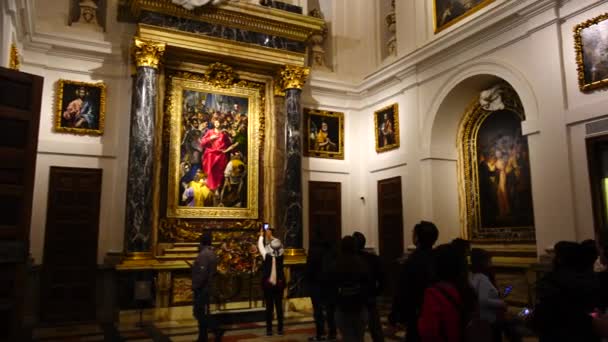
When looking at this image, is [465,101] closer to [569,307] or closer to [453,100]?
[453,100]

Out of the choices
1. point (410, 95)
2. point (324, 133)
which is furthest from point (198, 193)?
point (410, 95)

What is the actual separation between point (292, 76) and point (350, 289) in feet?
25.9

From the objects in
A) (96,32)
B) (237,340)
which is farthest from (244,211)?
(96,32)

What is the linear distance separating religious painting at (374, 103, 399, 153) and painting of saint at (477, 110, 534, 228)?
6.76 feet

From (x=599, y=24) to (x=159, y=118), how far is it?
27.6 ft

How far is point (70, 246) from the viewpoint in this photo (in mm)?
9711

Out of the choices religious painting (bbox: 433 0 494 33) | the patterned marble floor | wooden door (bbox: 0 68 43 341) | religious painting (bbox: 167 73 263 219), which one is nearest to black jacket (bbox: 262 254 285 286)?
the patterned marble floor

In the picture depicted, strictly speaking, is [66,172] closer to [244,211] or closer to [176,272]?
[176,272]

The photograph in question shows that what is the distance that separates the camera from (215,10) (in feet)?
34.8

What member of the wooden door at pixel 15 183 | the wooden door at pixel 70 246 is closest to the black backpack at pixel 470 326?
the wooden door at pixel 15 183

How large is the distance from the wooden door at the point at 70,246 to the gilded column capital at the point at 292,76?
15.6 ft

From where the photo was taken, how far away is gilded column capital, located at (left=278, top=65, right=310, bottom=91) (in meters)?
11.5

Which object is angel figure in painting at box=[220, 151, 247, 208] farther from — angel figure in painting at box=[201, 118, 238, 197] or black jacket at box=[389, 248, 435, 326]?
black jacket at box=[389, 248, 435, 326]

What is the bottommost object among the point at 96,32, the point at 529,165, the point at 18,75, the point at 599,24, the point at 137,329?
the point at 137,329
